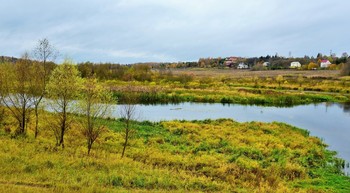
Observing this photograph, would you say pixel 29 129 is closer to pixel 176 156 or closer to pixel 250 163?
pixel 176 156

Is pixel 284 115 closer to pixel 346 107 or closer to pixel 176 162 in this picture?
pixel 346 107

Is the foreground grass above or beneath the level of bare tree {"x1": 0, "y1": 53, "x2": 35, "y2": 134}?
beneath

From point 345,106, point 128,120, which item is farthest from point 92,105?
point 345,106

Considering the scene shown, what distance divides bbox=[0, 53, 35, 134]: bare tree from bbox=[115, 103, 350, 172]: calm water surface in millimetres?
15075

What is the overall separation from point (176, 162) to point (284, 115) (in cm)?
2782

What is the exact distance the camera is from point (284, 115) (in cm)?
4147

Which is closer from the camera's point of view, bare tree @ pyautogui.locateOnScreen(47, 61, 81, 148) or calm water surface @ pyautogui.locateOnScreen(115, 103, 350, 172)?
bare tree @ pyautogui.locateOnScreen(47, 61, 81, 148)

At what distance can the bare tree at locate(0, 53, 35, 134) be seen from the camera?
2173cm

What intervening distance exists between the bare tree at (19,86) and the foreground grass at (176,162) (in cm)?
224

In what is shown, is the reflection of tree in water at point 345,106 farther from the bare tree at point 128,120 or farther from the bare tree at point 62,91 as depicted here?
the bare tree at point 62,91

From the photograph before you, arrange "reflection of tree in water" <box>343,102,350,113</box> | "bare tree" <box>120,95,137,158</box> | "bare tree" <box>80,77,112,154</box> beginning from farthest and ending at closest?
"reflection of tree in water" <box>343,102,350,113</box> → "bare tree" <box>120,95,137,158</box> → "bare tree" <box>80,77,112,154</box>

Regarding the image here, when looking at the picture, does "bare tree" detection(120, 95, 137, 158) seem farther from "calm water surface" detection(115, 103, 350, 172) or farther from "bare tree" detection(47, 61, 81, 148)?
"calm water surface" detection(115, 103, 350, 172)

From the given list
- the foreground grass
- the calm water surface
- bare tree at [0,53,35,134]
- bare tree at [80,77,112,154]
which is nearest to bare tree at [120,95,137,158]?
the foreground grass

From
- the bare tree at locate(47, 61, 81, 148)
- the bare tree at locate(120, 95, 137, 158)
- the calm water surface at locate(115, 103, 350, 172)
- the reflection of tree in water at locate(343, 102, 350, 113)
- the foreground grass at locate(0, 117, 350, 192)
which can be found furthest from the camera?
the reflection of tree in water at locate(343, 102, 350, 113)
